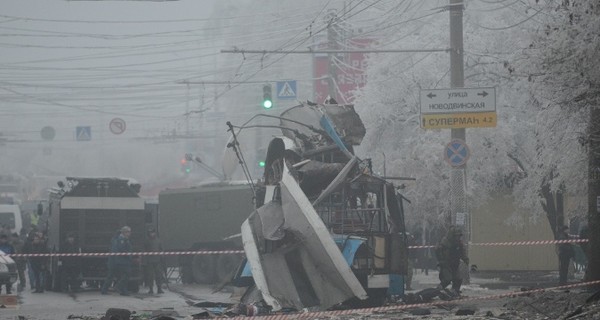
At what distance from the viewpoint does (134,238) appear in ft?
96.6

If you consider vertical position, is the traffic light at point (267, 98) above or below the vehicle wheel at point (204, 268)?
above

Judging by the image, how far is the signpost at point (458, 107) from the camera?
2322cm

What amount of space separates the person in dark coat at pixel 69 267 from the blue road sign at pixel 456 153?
9.98 metres

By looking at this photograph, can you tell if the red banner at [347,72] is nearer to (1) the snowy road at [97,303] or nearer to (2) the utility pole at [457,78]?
(1) the snowy road at [97,303]

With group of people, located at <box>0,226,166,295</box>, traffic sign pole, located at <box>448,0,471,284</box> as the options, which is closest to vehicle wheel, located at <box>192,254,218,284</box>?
group of people, located at <box>0,226,166,295</box>

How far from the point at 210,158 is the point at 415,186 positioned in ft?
262

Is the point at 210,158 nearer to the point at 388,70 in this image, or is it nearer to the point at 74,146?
the point at 74,146

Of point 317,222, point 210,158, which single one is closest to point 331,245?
point 317,222

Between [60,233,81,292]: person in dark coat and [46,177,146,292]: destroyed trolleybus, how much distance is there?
0.12 metres

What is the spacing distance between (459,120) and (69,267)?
35.7 ft

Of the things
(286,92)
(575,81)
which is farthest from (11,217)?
(575,81)

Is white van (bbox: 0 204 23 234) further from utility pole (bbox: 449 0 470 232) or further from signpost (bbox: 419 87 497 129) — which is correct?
signpost (bbox: 419 87 497 129)

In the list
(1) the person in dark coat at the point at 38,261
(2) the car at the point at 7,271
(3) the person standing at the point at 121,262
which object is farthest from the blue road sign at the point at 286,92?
(2) the car at the point at 7,271

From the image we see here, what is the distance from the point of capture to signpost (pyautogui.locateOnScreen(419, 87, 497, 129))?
2322cm
